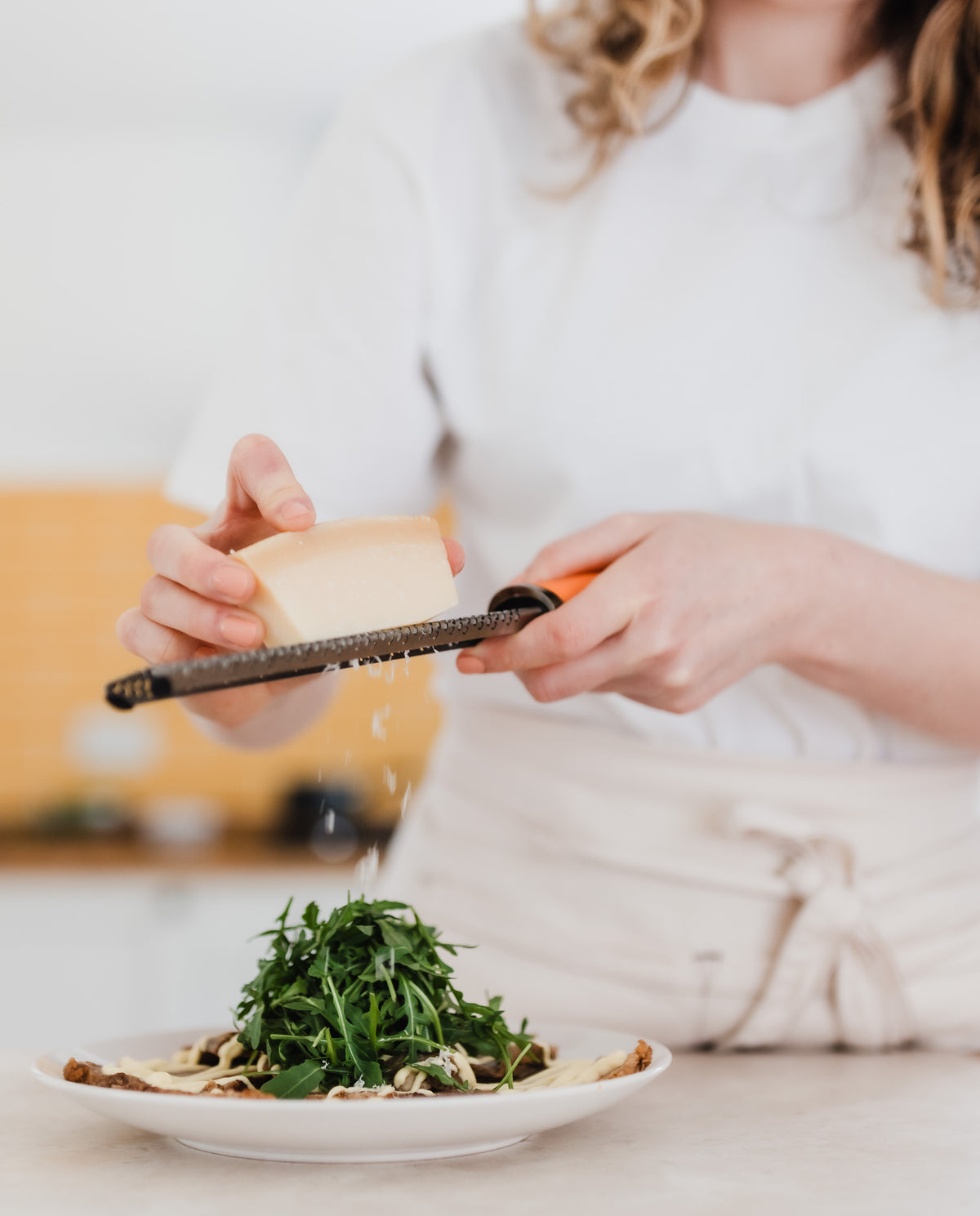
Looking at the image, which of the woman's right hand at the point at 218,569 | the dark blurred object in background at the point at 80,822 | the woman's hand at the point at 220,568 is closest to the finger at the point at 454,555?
the woman's hand at the point at 220,568

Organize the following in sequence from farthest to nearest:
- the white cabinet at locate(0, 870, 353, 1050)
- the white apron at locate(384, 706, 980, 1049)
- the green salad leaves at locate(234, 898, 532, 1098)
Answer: the white cabinet at locate(0, 870, 353, 1050) < the white apron at locate(384, 706, 980, 1049) < the green salad leaves at locate(234, 898, 532, 1098)

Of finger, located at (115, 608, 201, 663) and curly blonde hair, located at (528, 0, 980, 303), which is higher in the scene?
curly blonde hair, located at (528, 0, 980, 303)

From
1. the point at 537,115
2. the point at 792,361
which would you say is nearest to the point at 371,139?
the point at 537,115

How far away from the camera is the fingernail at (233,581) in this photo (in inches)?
27.6

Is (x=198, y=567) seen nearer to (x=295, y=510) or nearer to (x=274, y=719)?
(x=295, y=510)

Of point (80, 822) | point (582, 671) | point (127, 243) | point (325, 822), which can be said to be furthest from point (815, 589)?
point (127, 243)

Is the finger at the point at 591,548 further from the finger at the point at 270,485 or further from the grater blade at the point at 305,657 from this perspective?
the finger at the point at 270,485

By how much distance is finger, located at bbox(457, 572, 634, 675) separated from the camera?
76 centimetres

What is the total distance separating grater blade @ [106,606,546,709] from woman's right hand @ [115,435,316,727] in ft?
0.19

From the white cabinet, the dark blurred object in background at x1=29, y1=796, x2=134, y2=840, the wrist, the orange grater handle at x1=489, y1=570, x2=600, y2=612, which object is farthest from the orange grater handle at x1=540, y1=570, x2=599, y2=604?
the dark blurred object in background at x1=29, y1=796, x2=134, y2=840

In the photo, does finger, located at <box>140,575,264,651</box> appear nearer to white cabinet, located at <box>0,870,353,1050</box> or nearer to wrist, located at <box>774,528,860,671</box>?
wrist, located at <box>774,528,860,671</box>

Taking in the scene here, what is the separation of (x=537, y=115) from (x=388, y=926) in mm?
787

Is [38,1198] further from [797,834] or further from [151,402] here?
[151,402]

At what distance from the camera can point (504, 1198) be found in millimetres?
606
